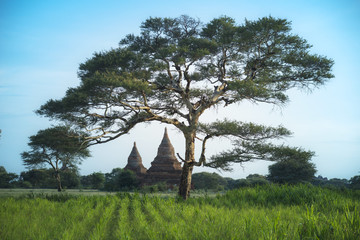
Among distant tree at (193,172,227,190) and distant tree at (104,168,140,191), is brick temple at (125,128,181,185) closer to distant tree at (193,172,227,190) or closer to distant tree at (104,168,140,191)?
distant tree at (193,172,227,190)

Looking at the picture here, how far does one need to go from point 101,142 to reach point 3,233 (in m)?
7.99

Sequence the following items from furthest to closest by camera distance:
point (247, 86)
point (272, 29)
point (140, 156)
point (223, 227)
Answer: point (140, 156), point (272, 29), point (247, 86), point (223, 227)

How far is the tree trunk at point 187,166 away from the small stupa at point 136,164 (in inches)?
811

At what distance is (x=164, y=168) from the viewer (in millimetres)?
32469

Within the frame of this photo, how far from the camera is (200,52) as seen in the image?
13.6 meters

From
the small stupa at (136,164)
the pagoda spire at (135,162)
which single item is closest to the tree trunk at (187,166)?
the small stupa at (136,164)

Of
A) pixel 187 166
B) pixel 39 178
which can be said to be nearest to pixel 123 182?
pixel 39 178

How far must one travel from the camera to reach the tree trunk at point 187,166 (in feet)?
47.7

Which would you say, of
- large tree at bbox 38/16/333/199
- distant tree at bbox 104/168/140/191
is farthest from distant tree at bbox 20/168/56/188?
large tree at bbox 38/16/333/199

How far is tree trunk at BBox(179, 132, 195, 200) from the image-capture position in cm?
1454

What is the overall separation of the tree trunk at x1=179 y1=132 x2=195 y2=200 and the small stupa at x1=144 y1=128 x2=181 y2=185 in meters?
17.3

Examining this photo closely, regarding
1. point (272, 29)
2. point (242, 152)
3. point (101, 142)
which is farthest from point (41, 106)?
point (272, 29)

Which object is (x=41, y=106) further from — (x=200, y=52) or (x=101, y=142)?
(x=200, y=52)

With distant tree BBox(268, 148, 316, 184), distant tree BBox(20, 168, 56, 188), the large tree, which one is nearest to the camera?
the large tree
